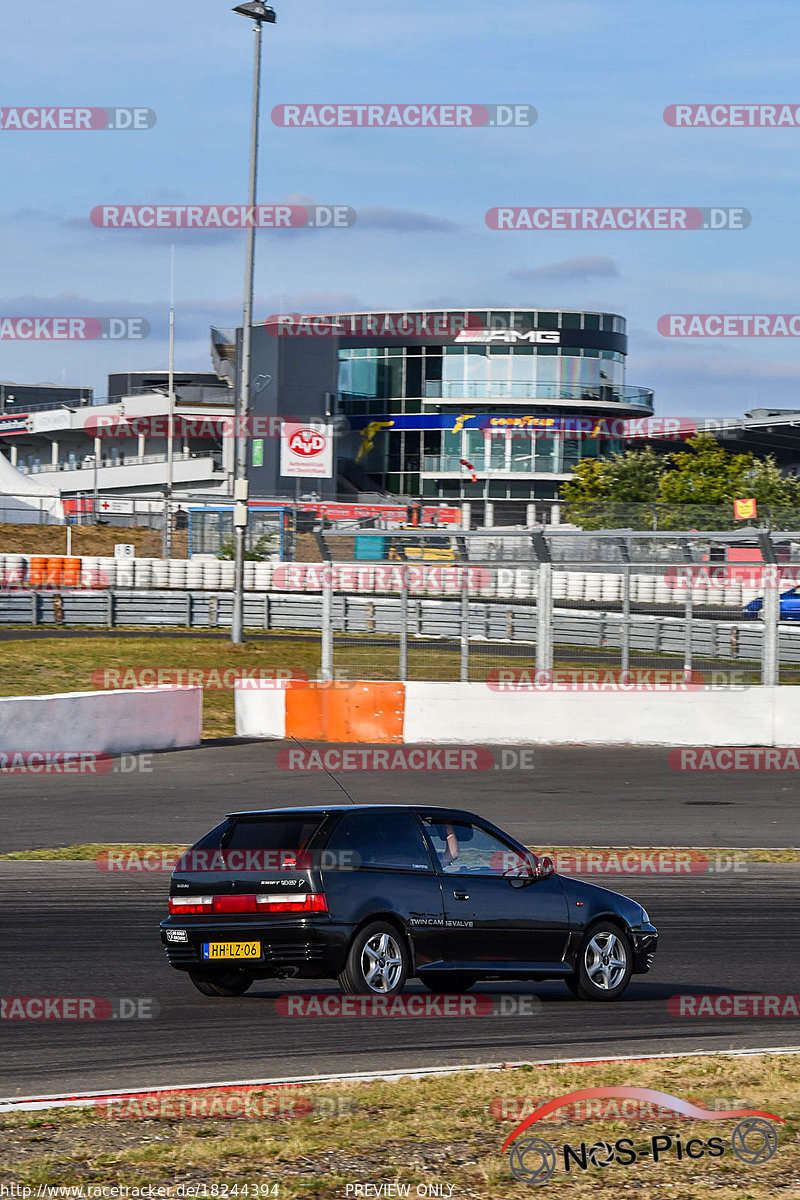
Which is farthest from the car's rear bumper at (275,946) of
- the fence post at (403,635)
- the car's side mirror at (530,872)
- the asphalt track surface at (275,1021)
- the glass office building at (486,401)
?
the glass office building at (486,401)

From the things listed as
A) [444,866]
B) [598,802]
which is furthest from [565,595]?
[444,866]

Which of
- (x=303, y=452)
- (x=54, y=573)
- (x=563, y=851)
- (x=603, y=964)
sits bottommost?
(x=563, y=851)

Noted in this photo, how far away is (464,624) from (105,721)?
522 cm

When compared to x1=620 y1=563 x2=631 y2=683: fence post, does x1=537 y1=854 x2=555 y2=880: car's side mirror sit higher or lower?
lower

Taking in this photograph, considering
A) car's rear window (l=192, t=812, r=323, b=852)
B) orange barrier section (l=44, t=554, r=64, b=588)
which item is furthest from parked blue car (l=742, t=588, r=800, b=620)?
orange barrier section (l=44, t=554, r=64, b=588)

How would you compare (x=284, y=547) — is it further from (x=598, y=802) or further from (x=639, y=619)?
(x=598, y=802)

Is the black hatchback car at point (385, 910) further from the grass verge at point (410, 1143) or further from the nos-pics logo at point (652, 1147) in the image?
the nos-pics logo at point (652, 1147)

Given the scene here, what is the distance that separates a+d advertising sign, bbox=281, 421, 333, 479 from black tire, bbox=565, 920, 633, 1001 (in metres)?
60.8

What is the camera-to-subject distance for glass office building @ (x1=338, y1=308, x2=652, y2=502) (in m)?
85.2

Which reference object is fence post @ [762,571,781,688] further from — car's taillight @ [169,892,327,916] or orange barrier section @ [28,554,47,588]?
orange barrier section @ [28,554,47,588]

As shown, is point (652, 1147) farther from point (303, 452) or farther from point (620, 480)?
point (620, 480)

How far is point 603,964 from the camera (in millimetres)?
8938

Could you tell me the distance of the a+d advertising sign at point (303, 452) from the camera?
70250 mm

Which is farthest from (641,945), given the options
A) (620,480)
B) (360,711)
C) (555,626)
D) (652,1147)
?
(620,480)
